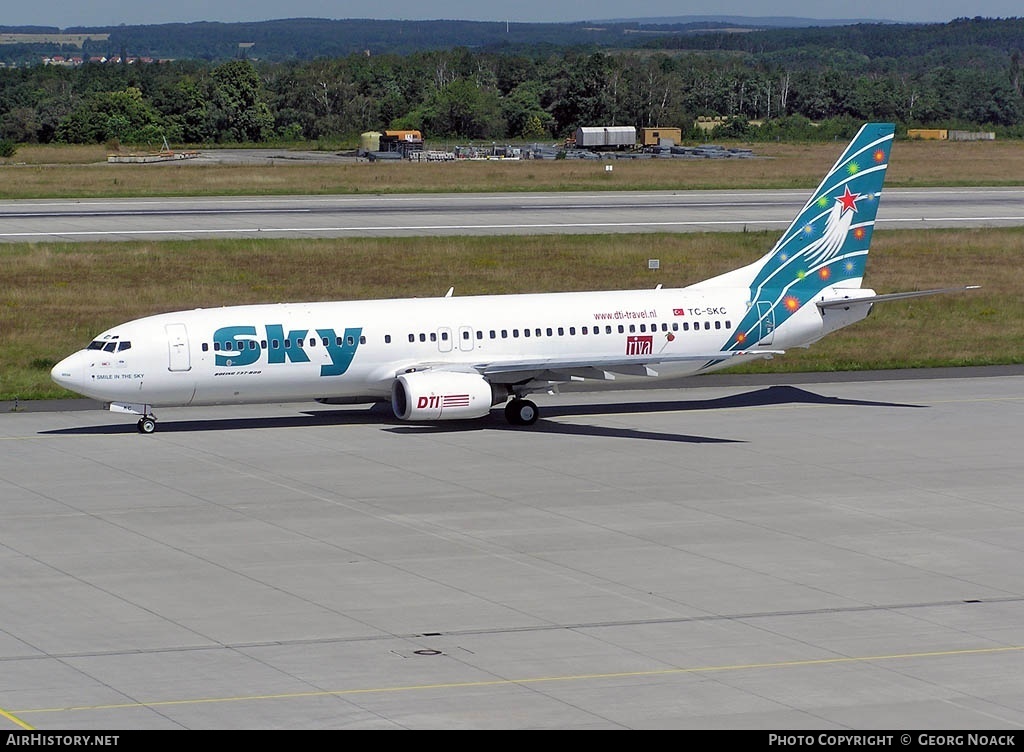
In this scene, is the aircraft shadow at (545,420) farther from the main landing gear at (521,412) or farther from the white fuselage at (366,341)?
the white fuselage at (366,341)

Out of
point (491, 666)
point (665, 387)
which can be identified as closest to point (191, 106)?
point (665, 387)

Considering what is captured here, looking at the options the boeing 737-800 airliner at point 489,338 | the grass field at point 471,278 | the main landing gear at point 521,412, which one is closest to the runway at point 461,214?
the grass field at point 471,278

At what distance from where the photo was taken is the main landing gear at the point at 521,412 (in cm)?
4731

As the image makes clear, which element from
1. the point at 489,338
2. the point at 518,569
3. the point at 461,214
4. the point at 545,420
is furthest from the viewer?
the point at 461,214

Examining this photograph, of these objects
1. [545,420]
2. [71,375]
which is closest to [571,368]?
[545,420]

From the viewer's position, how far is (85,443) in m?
44.5

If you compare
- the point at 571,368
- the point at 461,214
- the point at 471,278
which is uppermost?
the point at 461,214

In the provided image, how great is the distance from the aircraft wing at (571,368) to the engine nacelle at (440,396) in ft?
2.81

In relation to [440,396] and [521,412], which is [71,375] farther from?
[521,412]

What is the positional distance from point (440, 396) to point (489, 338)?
10.2ft

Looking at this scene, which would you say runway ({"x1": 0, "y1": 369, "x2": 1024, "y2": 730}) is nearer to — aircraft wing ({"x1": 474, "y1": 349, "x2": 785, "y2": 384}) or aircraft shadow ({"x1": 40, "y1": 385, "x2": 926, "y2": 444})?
aircraft shadow ({"x1": 40, "y1": 385, "x2": 926, "y2": 444})

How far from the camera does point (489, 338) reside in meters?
47.2

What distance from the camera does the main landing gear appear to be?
47.3 m

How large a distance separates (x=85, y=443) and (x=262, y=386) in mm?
5130
